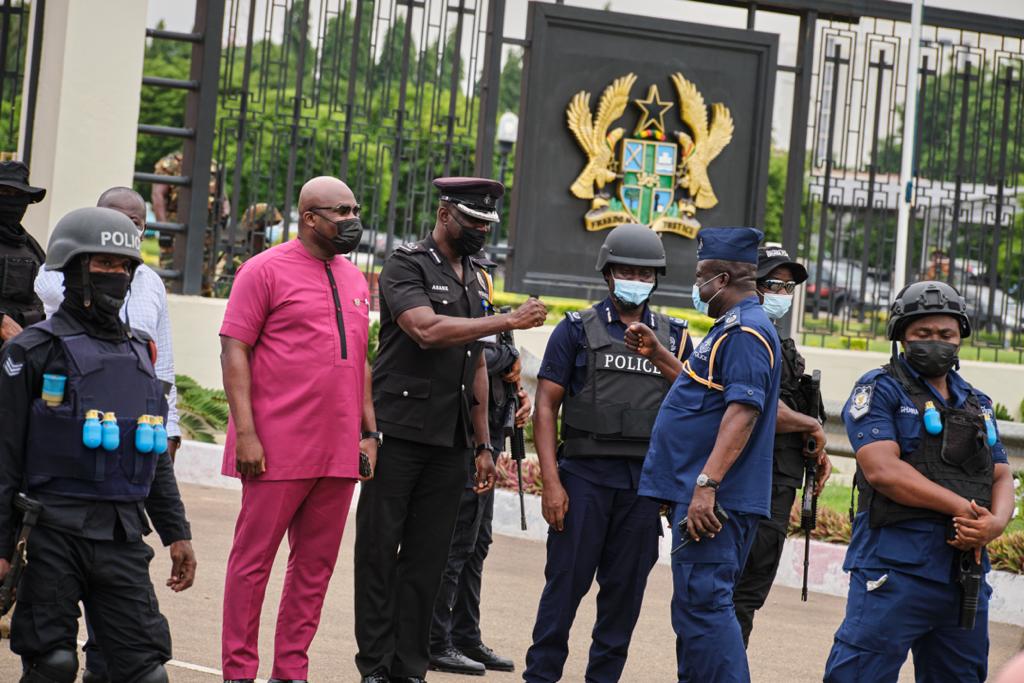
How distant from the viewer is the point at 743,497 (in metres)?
5.32

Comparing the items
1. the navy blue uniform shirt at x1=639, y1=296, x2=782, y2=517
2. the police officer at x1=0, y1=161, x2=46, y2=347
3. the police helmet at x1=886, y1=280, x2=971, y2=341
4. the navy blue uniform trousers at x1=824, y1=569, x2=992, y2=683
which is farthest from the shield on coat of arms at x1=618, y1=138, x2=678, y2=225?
the navy blue uniform trousers at x1=824, y1=569, x2=992, y2=683

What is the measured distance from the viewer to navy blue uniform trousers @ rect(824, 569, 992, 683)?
5.02 metres

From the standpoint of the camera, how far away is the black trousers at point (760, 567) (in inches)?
257

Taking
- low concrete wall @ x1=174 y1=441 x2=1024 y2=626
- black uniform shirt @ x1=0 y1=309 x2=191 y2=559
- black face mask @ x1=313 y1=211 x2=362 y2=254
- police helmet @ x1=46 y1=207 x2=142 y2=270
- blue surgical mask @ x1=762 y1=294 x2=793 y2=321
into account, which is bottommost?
low concrete wall @ x1=174 y1=441 x2=1024 y2=626

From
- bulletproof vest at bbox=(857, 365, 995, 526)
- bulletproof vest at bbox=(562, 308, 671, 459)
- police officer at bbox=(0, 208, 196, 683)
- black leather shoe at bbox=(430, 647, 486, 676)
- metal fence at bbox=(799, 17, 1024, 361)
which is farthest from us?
metal fence at bbox=(799, 17, 1024, 361)

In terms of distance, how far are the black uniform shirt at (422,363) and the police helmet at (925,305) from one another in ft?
5.86

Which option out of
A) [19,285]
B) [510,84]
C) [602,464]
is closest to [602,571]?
[602,464]

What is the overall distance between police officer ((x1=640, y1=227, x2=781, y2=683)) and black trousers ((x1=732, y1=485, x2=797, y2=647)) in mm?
1110

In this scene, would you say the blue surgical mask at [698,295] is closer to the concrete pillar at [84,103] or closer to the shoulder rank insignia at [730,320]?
the shoulder rank insignia at [730,320]

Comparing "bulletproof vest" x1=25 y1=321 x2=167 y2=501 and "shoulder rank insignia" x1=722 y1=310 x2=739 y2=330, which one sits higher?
"shoulder rank insignia" x1=722 y1=310 x2=739 y2=330

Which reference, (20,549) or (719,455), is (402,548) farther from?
(20,549)

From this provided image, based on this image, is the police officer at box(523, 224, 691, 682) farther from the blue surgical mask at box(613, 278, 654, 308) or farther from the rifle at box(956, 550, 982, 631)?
the rifle at box(956, 550, 982, 631)

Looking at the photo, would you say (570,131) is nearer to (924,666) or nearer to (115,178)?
(115,178)

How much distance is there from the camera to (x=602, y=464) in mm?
6094
